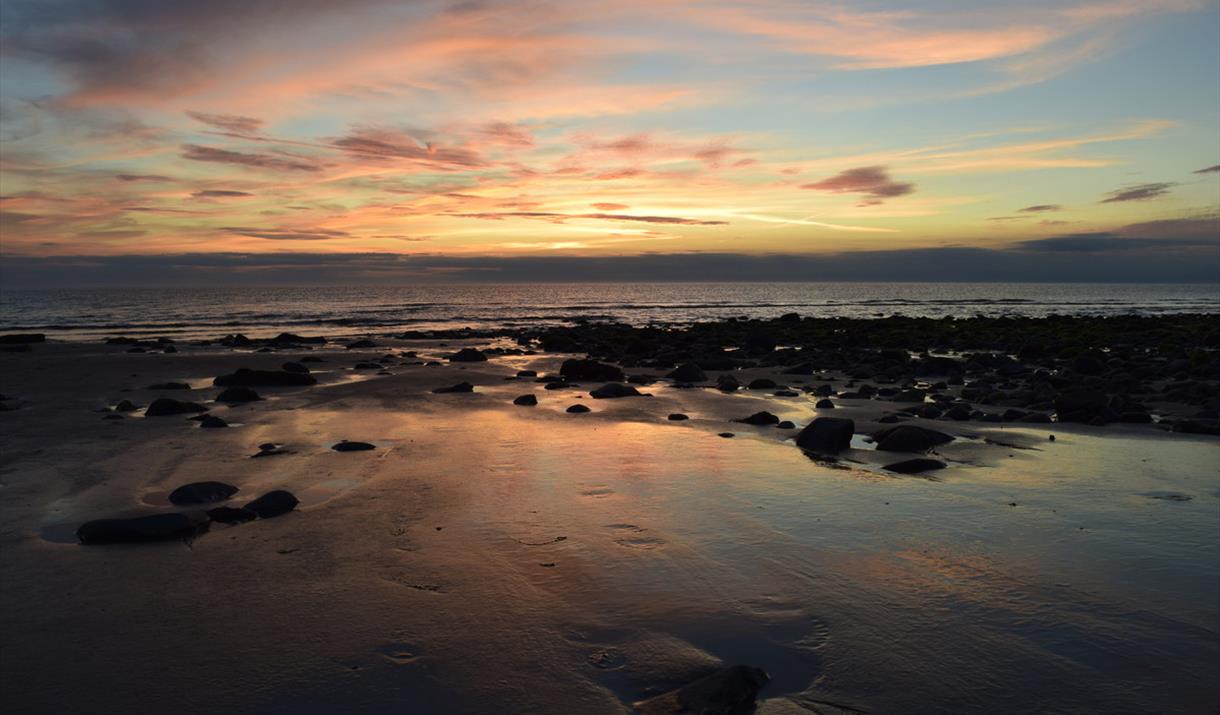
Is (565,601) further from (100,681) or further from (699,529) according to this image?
(100,681)

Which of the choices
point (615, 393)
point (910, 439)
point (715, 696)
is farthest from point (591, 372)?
point (715, 696)

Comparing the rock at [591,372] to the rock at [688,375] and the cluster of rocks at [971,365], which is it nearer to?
the cluster of rocks at [971,365]

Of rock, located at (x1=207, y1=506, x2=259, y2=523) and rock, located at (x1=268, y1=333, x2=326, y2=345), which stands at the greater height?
rock, located at (x1=207, y1=506, x2=259, y2=523)

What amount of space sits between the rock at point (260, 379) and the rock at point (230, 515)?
12287mm

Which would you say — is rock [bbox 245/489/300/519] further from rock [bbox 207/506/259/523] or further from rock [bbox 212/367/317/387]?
rock [bbox 212/367/317/387]

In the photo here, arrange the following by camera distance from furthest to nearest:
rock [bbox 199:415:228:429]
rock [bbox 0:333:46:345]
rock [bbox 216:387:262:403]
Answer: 1. rock [bbox 0:333:46:345]
2. rock [bbox 216:387:262:403]
3. rock [bbox 199:415:228:429]

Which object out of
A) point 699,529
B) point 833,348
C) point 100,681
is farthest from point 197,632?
point 833,348

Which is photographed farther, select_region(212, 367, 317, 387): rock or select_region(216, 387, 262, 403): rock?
select_region(212, 367, 317, 387): rock

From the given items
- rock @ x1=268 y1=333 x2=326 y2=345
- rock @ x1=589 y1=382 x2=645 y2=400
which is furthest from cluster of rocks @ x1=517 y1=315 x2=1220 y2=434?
rock @ x1=268 y1=333 x2=326 y2=345

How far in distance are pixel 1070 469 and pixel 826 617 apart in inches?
254

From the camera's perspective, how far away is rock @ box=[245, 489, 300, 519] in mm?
7668

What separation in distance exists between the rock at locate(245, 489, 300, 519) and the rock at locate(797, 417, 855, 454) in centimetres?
718

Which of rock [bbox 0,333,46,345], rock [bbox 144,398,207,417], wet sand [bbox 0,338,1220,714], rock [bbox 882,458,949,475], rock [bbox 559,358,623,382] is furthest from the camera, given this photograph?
rock [bbox 0,333,46,345]

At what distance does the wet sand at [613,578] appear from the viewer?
4.32 metres
